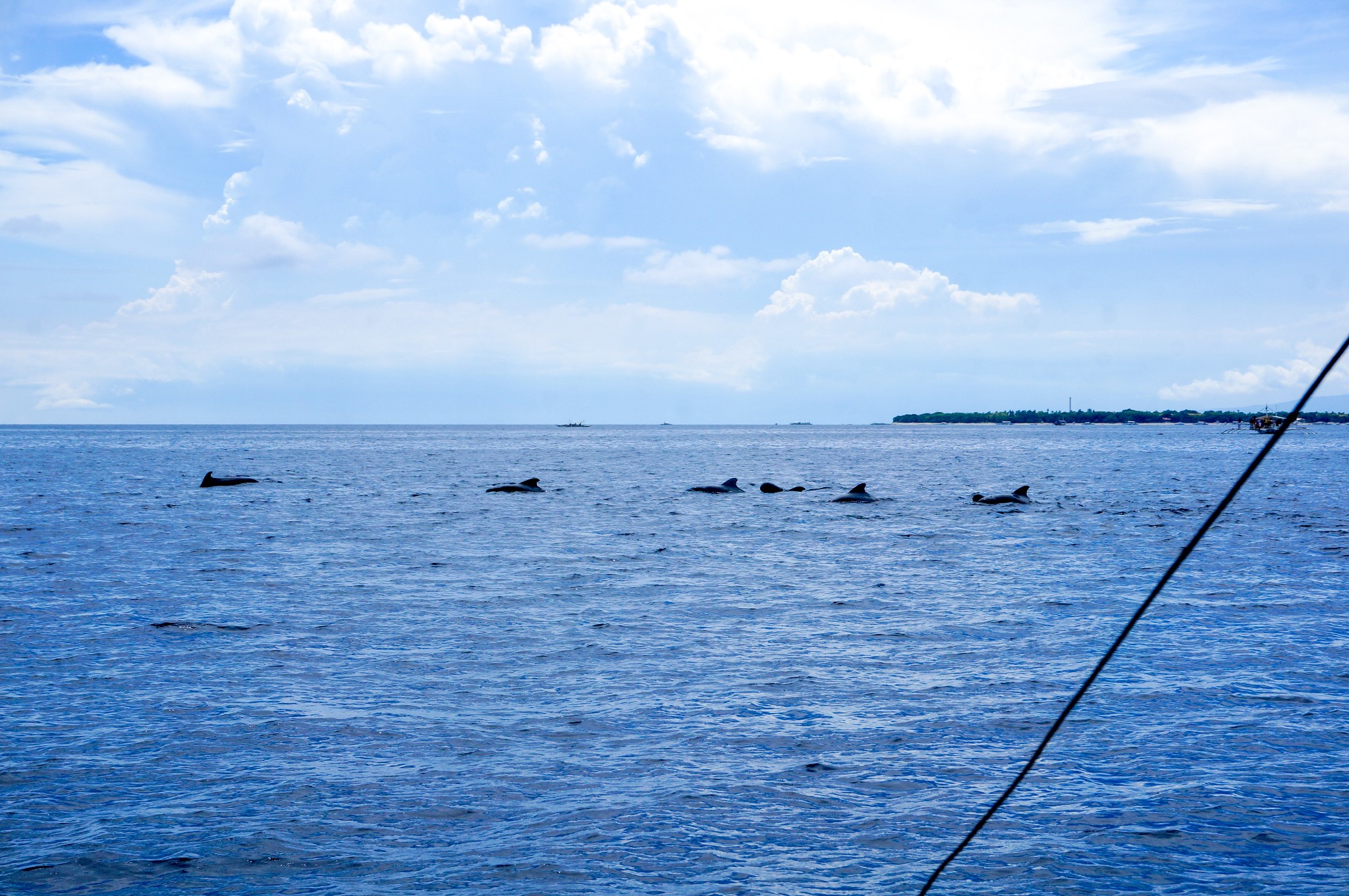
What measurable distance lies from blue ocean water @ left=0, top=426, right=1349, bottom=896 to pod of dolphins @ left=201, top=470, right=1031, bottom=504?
47.2ft

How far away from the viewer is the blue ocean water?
7.95m

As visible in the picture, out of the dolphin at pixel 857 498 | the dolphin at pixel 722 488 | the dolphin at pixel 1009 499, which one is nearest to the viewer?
the dolphin at pixel 1009 499

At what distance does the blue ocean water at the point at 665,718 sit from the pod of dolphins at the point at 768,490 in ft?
47.2

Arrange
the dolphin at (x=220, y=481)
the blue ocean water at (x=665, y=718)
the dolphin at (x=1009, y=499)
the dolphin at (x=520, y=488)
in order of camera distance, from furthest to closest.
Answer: the dolphin at (x=220, y=481) < the dolphin at (x=520, y=488) < the dolphin at (x=1009, y=499) < the blue ocean water at (x=665, y=718)

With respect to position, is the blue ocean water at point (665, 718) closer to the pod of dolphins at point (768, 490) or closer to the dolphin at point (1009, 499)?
the dolphin at point (1009, 499)

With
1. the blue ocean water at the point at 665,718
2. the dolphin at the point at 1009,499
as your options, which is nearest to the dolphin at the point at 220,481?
the blue ocean water at the point at 665,718

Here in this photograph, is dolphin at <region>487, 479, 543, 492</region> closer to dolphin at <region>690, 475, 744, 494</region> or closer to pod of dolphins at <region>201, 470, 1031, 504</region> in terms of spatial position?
pod of dolphins at <region>201, 470, 1031, 504</region>

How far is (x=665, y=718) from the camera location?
11.6 metres

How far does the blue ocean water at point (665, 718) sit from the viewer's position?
26.1 feet

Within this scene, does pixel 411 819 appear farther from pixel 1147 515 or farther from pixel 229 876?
pixel 1147 515

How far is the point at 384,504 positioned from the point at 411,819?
124 feet

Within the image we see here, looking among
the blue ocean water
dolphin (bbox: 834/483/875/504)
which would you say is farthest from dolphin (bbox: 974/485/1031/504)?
the blue ocean water

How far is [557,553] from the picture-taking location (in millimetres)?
27625

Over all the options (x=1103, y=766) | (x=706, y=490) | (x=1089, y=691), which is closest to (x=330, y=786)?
(x=1103, y=766)
